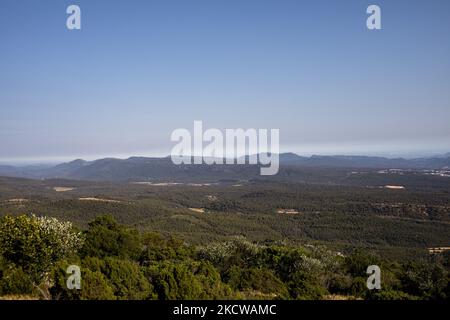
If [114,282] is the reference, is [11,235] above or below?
above

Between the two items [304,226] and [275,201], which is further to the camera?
[275,201]

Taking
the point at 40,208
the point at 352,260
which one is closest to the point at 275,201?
the point at 40,208

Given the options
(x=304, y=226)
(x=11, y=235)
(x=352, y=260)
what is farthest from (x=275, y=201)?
(x=11, y=235)

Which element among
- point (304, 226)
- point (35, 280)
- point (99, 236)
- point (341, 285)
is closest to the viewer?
point (35, 280)
